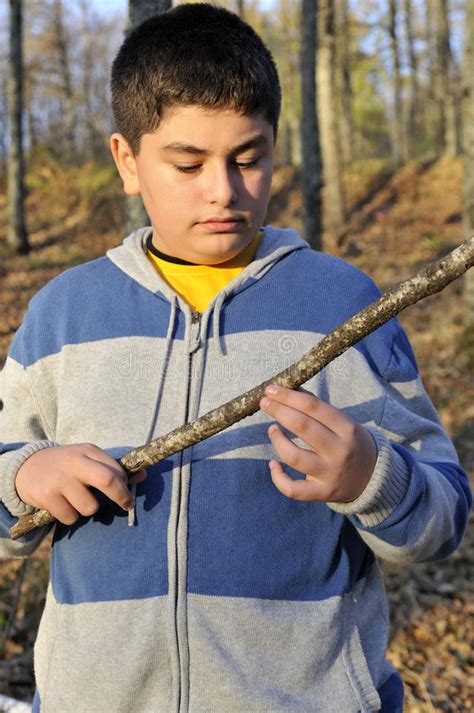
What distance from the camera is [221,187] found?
1719 mm

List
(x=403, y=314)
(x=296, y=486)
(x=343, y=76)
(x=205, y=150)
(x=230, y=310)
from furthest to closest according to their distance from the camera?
(x=343, y=76)
(x=403, y=314)
(x=230, y=310)
(x=205, y=150)
(x=296, y=486)

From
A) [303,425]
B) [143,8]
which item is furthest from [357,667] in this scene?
[143,8]

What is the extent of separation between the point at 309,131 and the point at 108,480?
11.3 m

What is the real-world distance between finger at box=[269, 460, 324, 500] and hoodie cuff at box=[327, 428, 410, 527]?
13cm

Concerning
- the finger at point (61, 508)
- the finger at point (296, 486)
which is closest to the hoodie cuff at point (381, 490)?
the finger at point (296, 486)

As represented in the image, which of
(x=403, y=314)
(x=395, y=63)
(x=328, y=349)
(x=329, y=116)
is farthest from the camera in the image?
(x=395, y=63)

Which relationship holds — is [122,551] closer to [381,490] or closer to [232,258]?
[381,490]

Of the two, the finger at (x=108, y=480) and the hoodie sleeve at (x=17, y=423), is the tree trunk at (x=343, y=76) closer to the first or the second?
the hoodie sleeve at (x=17, y=423)

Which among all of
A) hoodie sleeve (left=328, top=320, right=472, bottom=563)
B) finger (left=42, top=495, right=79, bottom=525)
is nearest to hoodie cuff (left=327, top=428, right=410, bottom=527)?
hoodie sleeve (left=328, top=320, right=472, bottom=563)

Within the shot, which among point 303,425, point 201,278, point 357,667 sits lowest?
point 357,667

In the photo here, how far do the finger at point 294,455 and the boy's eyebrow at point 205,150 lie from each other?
707mm

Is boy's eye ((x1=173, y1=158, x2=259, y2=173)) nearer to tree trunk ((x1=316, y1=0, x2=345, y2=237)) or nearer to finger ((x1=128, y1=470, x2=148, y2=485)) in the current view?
finger ((x1=128, y1=470, x2=148, y2=485))

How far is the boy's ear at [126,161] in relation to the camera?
80.2 inches

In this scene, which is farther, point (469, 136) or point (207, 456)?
point (469, 136)
